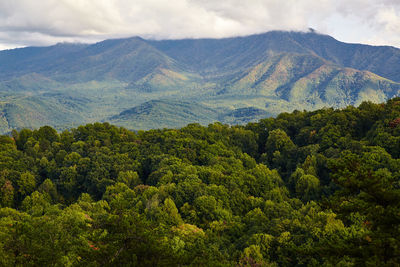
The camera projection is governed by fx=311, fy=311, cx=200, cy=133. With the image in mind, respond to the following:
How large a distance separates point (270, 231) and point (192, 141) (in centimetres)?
4122

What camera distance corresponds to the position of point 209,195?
54.8 m

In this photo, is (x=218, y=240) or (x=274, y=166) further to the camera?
(x=274, y=166)

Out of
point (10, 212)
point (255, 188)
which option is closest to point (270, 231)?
point (255, 188)

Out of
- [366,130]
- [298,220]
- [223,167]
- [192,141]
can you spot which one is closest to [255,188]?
[223,167]

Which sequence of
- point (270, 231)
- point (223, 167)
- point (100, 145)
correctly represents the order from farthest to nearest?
point (100, 145)
point (223, 167)
point (270, 231)

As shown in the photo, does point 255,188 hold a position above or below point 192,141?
below

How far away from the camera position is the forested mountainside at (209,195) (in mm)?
17984

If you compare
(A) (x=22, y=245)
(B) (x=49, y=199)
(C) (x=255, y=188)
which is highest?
(A) (x=22, y=245)

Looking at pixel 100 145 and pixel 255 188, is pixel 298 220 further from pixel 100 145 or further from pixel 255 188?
pixel 100 145

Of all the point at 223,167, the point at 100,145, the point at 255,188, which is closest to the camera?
the point at 255,188

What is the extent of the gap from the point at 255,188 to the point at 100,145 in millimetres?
45349

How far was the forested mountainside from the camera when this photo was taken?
18.0m

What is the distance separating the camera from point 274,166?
80.6 metres

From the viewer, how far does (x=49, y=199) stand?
63406 millimetres
